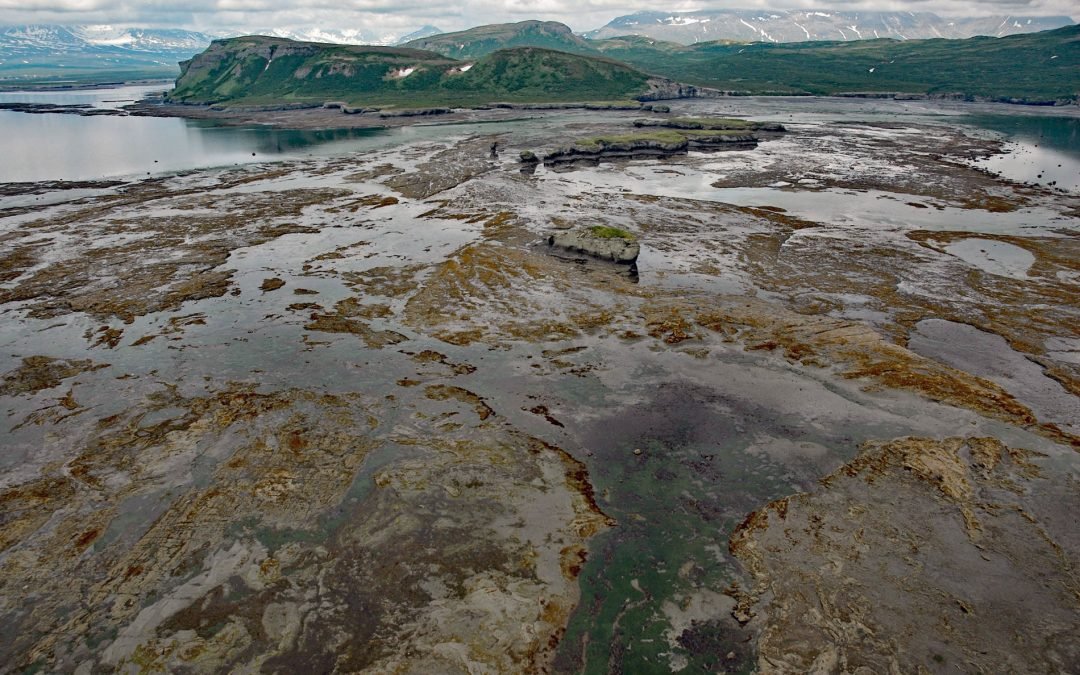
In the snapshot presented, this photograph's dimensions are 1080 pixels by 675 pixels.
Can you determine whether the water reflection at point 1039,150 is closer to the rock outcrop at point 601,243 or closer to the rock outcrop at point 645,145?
the rock outcrop at point 645,145

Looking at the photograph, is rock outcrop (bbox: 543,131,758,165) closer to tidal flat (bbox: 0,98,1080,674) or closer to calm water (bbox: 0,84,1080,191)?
calm water (bbox: 0,84,1080,191)

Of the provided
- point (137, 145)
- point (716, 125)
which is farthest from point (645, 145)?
point (137, 145)

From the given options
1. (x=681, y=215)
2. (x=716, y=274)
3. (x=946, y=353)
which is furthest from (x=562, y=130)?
(x=946, y=353)

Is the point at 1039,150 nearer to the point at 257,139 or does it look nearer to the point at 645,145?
the point at 645,145

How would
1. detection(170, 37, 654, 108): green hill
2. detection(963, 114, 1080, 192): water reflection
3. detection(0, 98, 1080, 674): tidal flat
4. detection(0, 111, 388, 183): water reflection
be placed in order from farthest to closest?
detection(170, 37, 654, 108): green hill
detection(0, 111, 388, 183): water reflection
detection(963, 114, 1080, 192): water reflection
detection(0, 98, 1080, 674): tidal flat

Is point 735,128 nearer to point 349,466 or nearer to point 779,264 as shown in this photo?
point 779,264

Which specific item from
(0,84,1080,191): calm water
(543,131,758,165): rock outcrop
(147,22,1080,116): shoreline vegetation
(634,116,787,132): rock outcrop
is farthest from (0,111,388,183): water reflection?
(634,116,787,132): rock outcrop

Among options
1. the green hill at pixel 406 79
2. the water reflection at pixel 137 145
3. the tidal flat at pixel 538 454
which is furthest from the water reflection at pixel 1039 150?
the water reflection at pixel 137 145
